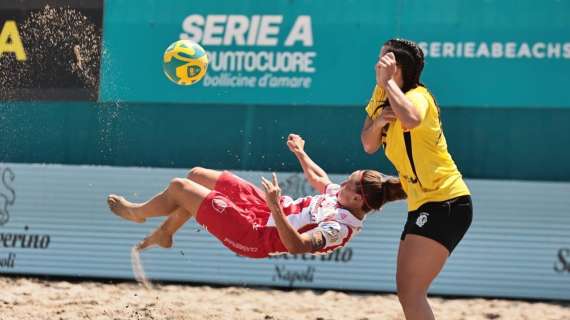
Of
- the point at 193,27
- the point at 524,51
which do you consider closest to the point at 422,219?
the point at 524,51

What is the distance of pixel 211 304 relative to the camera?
7.37 metres

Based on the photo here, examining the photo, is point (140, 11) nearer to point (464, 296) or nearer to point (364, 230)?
point (364, 230)

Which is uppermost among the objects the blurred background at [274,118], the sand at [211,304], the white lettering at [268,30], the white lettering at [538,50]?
the white lettering at [538,50]

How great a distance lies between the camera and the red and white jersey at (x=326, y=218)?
4.79 metres

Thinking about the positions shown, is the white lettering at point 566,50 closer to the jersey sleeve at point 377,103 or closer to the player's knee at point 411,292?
the jersey sleeve at point 377,103

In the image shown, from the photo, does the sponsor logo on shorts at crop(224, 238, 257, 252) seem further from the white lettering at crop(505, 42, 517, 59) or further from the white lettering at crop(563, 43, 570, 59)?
the white lettering at crop(563, 43, 570, 59)

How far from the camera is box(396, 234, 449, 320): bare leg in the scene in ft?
13.9

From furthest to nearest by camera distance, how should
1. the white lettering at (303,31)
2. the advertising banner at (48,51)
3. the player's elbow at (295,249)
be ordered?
the white lettering at (303,31) < the advertising banner at (48,51) < the player's elbow at (295,249)

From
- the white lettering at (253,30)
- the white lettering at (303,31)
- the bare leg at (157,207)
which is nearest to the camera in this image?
the bare leg at (157,207)

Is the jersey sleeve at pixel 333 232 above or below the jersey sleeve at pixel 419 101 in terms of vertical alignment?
below

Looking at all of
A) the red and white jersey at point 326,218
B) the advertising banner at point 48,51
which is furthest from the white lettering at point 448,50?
the advertising banner at point 48,51

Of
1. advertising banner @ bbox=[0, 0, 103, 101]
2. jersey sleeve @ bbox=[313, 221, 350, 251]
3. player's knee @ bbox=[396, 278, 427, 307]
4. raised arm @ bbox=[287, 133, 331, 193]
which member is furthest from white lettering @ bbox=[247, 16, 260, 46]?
player's knee @ bbox=[396, 278, 427, 307]

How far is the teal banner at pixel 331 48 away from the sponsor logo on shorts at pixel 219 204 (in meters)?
2.91

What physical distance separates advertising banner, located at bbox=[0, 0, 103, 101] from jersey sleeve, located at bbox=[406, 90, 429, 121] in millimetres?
3994
